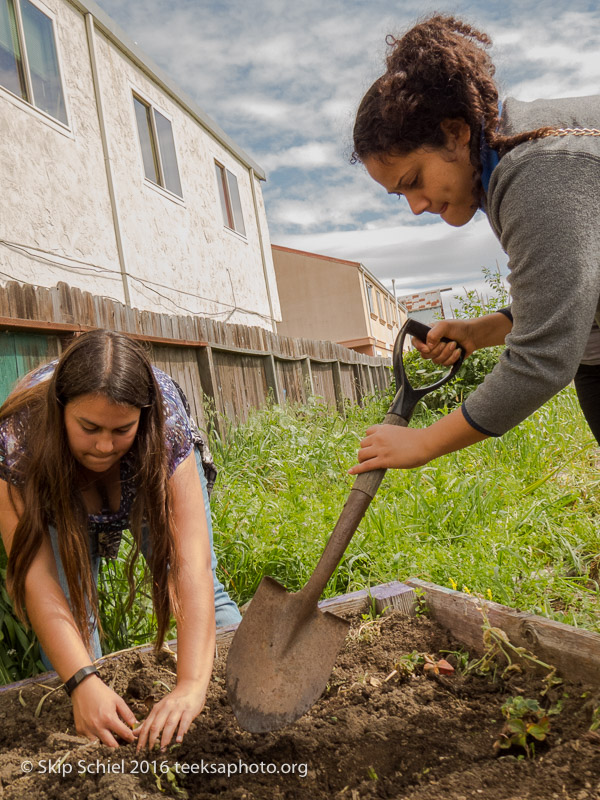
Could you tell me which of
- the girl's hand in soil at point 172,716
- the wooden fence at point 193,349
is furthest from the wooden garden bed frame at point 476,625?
the wooden fence at point 193,349

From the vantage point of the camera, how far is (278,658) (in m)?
1.71

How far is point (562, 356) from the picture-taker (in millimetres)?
1255

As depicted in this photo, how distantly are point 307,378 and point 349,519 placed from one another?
24.3 ft

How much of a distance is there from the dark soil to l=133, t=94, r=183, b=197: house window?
8.56 meters

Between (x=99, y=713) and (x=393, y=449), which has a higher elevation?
(x=393, y=449)

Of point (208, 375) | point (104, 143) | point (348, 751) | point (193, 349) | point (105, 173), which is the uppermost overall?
point (104, 143)

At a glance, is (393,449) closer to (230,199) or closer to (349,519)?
(349,519)

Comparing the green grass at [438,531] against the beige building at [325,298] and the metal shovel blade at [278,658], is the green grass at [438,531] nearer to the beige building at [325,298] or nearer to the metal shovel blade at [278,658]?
the metal shovel blade at [278,658]

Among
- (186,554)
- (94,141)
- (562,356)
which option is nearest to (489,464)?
(186,554)

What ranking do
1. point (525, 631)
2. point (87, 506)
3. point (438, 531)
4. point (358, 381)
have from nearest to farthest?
1. point (525, 631)
2. point (87, 506)
3. point (438, 531)
4. point (358, 381)

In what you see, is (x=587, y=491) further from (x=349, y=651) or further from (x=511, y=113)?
(x=511, y=113)

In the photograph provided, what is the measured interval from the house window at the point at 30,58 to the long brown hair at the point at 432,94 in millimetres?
6463

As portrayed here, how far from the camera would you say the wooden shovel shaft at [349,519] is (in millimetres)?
1586

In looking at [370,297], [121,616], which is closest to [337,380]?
[121,616]
